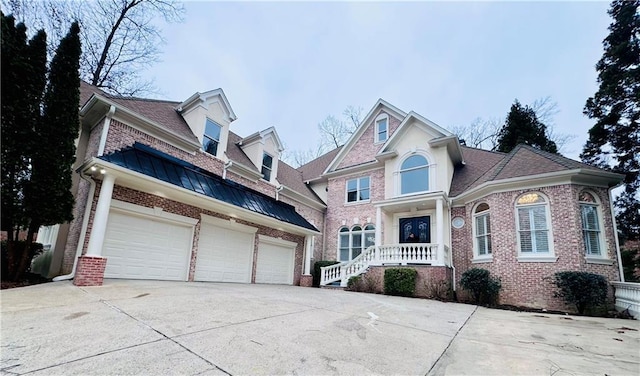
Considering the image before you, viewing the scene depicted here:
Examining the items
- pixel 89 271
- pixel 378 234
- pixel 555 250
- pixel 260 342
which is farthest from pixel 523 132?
pixel 89 271

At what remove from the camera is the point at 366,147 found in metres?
16.4

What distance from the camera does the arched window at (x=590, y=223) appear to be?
9.33 m

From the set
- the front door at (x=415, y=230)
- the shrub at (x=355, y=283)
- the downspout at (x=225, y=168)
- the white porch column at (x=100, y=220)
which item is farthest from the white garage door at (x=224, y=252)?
the front door at (x=415, y=230)

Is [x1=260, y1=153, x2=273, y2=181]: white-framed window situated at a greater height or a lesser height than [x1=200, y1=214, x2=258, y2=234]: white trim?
greater

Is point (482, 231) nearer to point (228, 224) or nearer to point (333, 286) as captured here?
point (333, 286)

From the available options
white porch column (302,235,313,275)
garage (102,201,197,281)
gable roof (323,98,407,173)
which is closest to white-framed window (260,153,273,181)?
white porch column (302,235,313,275)

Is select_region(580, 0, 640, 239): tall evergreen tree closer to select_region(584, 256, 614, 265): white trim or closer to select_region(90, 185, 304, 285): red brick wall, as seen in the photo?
select_region(584, 256, 614, 265): white trim

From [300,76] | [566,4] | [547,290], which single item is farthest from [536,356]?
[300,76]

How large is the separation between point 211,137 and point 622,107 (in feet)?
65.0

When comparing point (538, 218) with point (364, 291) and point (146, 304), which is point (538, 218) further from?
point (146, 304)

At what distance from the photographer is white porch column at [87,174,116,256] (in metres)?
6.80

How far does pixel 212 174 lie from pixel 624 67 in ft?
66.3

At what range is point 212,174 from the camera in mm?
11172

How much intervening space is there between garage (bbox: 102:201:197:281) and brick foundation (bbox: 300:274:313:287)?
5.79m
